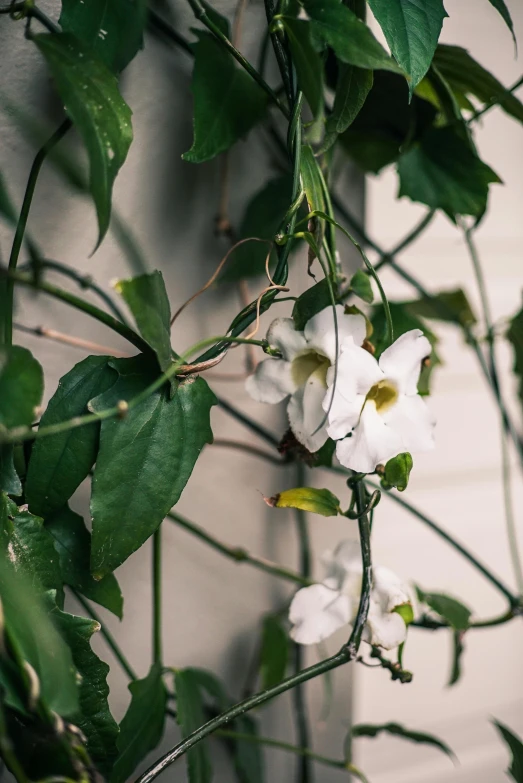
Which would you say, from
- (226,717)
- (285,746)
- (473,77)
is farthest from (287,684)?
(473,77)

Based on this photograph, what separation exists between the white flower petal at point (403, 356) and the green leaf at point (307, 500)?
0.09 m

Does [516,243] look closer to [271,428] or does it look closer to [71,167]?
[271,428]

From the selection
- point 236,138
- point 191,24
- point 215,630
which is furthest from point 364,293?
point 215,630

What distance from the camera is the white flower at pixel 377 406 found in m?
0.39

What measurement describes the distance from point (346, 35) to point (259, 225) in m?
0.22

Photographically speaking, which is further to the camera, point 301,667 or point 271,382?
point 301,667

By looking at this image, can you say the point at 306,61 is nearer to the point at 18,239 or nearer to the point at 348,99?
the point at 348,99

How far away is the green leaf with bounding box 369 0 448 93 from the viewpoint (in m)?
0.39

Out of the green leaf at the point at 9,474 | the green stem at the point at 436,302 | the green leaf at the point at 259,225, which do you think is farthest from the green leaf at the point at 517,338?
the green leaf at the point at 9,474

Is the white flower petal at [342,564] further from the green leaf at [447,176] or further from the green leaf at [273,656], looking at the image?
the green leaf at [447,176]

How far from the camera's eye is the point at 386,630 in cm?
44

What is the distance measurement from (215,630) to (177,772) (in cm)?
Result: 14

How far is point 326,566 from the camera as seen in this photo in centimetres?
55

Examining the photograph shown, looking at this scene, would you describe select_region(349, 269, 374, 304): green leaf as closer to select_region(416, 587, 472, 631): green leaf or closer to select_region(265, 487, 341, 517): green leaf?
select_region(265, 487, 341, 517): green leaf
